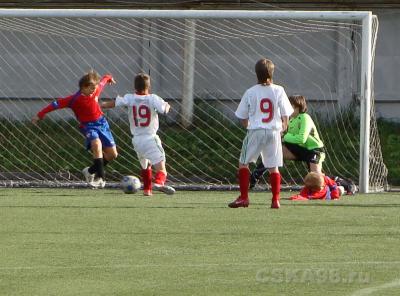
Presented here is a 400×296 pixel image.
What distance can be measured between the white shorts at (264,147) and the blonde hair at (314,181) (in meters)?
1.65

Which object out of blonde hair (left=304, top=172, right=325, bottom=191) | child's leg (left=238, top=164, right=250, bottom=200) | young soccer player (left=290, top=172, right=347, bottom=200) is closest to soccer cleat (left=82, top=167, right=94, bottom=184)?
young soccer player (left=290, top=172, right=347, bottom=200)

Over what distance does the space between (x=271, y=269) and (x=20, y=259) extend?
5.70 ft

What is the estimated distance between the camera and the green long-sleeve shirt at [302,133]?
646 inches

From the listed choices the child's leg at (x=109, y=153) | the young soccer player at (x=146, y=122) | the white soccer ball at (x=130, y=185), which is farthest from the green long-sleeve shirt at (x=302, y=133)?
the child's leg at (x=109, y=153)

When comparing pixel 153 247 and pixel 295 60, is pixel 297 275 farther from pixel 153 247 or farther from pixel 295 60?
pixel 295 60

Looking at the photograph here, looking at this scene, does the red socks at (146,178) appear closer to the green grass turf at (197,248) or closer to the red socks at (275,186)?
the green grass turf at (197,248)

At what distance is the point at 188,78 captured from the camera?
22.4 m

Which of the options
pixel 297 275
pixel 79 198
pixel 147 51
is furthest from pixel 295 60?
pixel 297 275

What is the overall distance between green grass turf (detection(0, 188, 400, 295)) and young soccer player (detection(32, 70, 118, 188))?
2.38m

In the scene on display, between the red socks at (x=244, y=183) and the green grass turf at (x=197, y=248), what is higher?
the red socks at (x=244, y=183)

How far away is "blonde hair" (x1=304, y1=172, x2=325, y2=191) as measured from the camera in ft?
50.7

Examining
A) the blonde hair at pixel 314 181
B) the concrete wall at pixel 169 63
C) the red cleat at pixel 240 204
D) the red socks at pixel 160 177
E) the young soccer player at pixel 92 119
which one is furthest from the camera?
the concrete wall at pixel 169 63

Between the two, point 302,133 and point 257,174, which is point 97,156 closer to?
point 257,174

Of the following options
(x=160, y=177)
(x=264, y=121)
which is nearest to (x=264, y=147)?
(x=264, y=121)
